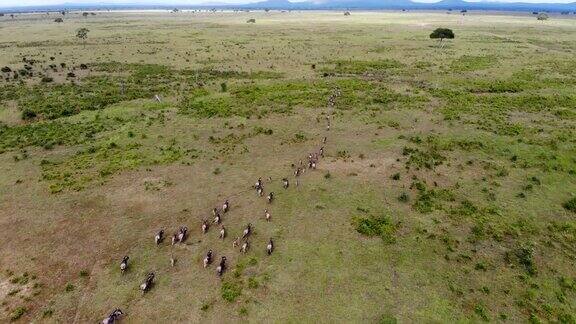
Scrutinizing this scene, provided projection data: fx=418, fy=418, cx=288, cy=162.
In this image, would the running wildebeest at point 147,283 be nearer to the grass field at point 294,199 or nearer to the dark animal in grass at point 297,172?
the grass field at point 294,199

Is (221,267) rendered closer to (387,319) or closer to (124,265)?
(124,265)

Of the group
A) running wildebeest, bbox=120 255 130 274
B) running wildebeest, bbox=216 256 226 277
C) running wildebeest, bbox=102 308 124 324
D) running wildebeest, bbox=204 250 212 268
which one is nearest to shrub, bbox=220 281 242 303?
running wildebeest, bbox=216 256 226 277

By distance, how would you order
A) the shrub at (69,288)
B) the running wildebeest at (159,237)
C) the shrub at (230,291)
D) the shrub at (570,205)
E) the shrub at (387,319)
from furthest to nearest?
1. the shrub at (570,205)
2. the running wildebeest at (159,237)
3. the shrub at (69,288)
4. the shrub at (230,291)
5. the shrub at (387,319)

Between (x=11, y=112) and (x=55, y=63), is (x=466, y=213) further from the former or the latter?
(x=55, y=63)

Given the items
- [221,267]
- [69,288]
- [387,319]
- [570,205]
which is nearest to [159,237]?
[221,267]

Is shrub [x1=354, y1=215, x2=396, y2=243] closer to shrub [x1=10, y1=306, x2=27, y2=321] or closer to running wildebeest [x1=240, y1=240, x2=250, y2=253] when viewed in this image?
running wildebeest [x1=240, y1=240, x2=250, y2=253]

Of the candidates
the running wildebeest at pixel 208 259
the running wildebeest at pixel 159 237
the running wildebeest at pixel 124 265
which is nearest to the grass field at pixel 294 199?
the running wildebeest at pixel 124 265
